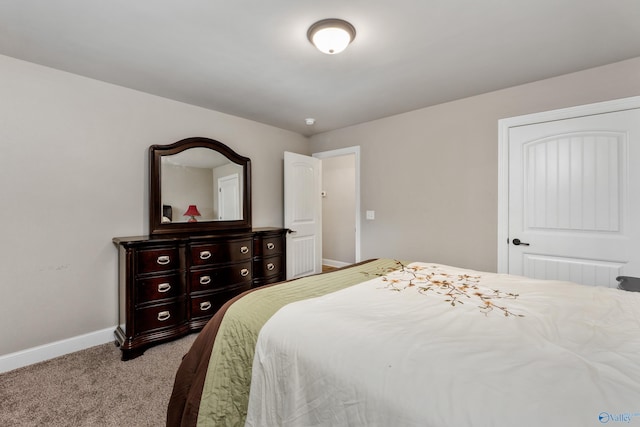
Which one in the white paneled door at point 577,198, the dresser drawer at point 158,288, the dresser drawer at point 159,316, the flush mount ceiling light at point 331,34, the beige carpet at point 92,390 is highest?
the flush mount ceiling light at point 331,34

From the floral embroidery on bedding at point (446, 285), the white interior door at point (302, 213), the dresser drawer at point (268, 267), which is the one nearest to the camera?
the floral embroidery on bedding at point (446, 285)

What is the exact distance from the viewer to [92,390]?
1.87 m

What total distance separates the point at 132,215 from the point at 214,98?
4.74ft

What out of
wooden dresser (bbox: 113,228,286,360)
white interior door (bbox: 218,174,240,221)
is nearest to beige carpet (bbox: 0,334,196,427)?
wooden dresser (bbox: 113,228,286,360)

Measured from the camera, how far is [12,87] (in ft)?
6.98

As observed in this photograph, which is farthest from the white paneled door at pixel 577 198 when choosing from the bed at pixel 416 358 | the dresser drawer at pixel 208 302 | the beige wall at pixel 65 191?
the beige wall at pixel 65 191

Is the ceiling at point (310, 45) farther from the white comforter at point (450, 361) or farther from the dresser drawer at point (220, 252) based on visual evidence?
the white comforter at point (450, 361)

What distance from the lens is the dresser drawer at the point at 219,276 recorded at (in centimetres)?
265

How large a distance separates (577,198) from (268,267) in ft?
10.0

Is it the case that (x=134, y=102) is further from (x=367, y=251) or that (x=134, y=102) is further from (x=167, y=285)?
(x=367, y=251)

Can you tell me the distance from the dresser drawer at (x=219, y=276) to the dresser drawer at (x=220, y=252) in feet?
0.25

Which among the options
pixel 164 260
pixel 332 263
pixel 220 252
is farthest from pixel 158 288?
pixel 332 263

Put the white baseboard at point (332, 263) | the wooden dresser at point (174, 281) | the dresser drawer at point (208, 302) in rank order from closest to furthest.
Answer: the wooden dresser at point (174, 281)
the dresser drawer at point (208, 302)
the white baseboard at point (332, 263)

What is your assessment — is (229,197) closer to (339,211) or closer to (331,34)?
(331,34)
